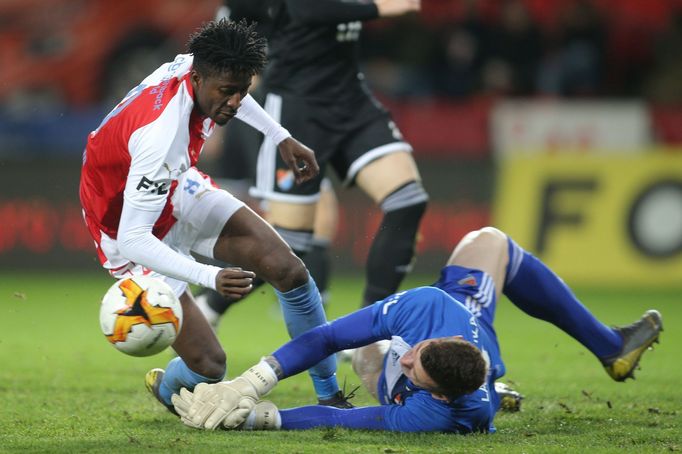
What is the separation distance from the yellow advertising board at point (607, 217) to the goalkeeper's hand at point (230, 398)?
7.30 metres

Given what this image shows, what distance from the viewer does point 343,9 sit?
20.9 feet

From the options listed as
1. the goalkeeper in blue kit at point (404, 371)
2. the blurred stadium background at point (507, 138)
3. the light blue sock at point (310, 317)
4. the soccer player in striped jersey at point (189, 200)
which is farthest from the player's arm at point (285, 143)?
the blurred stadium background at point (507, 138)

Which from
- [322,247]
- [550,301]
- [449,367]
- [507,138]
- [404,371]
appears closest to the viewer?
[449,367]

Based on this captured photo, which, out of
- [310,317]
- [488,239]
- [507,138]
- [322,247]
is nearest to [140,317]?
[310,317]

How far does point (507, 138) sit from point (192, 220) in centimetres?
739

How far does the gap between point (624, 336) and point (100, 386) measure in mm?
2664

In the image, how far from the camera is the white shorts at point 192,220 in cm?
522

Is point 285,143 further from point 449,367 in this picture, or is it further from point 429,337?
point 449,367

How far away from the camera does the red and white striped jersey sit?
15.0ft

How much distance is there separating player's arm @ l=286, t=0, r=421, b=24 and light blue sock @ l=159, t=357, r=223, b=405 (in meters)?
2.13

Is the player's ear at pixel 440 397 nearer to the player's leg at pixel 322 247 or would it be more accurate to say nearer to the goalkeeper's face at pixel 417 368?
the goalkeeper's face at pixel 417 368

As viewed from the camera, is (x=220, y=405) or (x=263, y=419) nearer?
(x=220, y=405)

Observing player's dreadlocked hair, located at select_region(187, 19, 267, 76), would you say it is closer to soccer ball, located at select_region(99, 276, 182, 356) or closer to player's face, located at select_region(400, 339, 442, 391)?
soccer ball, located at select_region(99, 276, 182, 356)

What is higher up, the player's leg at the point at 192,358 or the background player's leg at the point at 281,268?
the background player's leg at the point at 281,268
